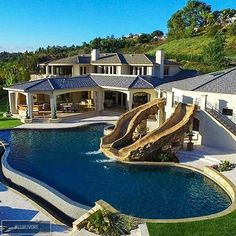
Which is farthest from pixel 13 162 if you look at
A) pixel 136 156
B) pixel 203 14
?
pixel 203 14

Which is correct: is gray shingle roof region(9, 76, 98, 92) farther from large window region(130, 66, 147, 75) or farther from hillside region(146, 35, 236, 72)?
hillside region(146, 35, 236, 72)

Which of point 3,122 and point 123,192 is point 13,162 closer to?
point 123,192

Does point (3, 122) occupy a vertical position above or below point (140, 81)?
below

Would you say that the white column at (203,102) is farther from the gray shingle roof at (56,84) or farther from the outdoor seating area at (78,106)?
the outdoor seating area at (78,106)

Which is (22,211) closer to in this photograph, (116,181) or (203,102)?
(116,181)

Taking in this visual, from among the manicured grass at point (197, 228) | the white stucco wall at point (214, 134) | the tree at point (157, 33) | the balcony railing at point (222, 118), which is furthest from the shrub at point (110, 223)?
the tree at point (157, 33)

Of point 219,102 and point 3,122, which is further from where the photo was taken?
point 3,122
